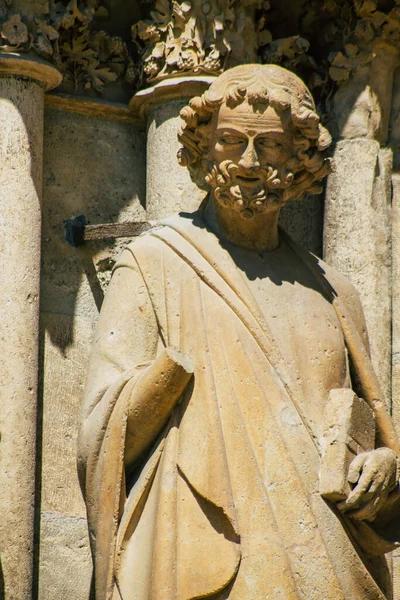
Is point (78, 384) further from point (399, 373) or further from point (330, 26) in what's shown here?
point (330, 26)

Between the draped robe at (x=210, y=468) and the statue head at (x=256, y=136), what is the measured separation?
27 centimetres

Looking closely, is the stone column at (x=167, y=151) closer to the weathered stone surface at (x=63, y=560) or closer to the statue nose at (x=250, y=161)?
the statue nose at (x=250, y=161)

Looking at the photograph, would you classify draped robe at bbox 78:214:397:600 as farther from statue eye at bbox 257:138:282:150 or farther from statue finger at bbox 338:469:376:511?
statue eye at bbox 257:138:282:150

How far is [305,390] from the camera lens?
679 centimetres

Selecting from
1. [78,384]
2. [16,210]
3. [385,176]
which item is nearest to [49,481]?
[78,384]

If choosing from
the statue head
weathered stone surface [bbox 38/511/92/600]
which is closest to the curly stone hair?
the statue head

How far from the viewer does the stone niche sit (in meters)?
7.61

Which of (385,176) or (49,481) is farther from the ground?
(385,176)

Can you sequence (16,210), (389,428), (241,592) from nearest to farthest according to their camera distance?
(241,592) → (389,428) → (16,210)

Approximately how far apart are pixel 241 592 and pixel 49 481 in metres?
1.36

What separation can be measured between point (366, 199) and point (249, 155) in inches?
49.3

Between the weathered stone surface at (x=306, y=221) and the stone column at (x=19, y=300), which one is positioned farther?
the weathered stone surface at (x=306, y=221)

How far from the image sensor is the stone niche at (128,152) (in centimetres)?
761

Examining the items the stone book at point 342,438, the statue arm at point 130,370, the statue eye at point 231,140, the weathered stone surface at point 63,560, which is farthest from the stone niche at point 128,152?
the stone book at point 342,438
